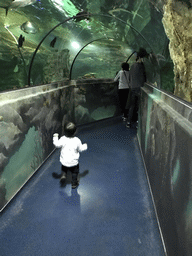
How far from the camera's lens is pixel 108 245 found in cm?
219

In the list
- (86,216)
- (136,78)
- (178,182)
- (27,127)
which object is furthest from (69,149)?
(136,78)

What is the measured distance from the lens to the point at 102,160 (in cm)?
449

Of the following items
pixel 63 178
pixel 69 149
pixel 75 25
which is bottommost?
pixel 63 178

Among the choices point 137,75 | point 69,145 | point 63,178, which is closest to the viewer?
point 69,145

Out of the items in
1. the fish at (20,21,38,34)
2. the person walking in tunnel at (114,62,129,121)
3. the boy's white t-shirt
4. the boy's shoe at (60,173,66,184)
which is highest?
the fish at (20,21,38,34)

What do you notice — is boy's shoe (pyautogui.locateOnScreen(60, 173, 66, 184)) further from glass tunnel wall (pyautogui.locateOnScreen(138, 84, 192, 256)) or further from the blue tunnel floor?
glass tunnel wall (pyautogui.locateOnScreen(138, 84, 192, 256))

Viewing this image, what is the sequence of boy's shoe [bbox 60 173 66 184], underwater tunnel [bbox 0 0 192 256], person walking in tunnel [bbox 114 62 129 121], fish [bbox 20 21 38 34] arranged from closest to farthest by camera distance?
underwater tunnel [bbox 0 0 192 256], boy's shoe [bbox 60 173 66 184], person walking in tunnel [bbox 114 62 129 121], fish [bbox 20 21 38 34]

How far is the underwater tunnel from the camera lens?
2.02 m

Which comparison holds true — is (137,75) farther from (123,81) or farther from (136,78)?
(123,81)

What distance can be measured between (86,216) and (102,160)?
1.91 meters

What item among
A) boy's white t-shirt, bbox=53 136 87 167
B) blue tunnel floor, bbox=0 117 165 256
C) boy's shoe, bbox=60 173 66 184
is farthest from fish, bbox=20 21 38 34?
boy's shoe, bbox=60 173 66 184

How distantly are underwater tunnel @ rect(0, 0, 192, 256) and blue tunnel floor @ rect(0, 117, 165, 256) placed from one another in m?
0.01

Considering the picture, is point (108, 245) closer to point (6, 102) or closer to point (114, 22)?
point (6, 102)

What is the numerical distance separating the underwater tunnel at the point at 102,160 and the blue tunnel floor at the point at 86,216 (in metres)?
0.01
